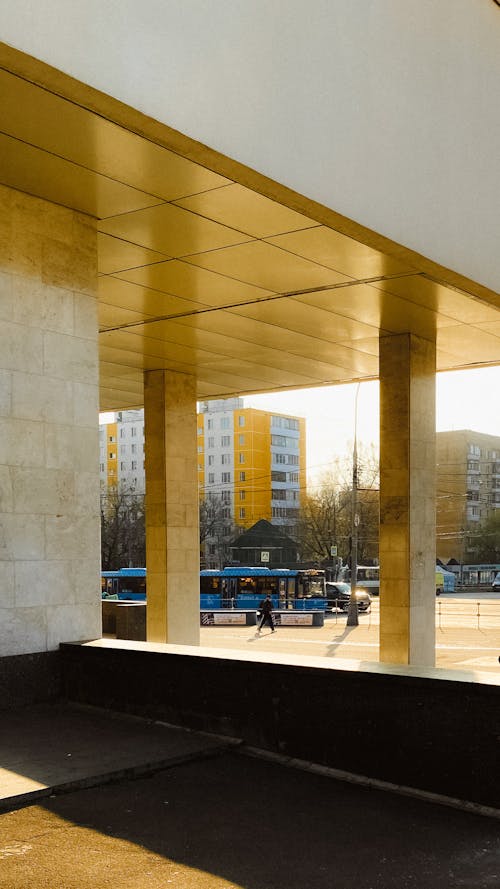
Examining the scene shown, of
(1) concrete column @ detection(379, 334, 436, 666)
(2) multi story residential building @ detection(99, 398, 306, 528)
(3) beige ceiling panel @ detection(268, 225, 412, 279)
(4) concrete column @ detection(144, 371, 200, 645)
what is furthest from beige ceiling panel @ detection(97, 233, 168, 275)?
(2) multi story residential building @ detection(99, 398, 306, 528)

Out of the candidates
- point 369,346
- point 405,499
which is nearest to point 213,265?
point 369,346

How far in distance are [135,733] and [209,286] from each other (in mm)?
7988

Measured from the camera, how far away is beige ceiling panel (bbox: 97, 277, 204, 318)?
14.8m

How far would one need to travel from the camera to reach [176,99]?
28.1ft

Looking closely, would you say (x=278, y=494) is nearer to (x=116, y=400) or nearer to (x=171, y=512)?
(x=116, y=400)

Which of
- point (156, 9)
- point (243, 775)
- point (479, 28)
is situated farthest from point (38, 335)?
point (479, 28)

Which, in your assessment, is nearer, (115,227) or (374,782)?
(374,782)

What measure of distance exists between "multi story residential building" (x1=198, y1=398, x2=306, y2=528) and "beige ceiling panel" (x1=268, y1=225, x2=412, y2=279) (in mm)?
97258

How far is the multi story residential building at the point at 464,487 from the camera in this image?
101000 mm

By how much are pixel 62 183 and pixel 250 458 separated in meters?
105

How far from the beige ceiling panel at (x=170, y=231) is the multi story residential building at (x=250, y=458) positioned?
322 ft

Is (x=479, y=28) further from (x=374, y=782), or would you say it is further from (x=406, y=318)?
(x=374, y=782)

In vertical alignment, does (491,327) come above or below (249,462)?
below

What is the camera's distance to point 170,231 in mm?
12055
